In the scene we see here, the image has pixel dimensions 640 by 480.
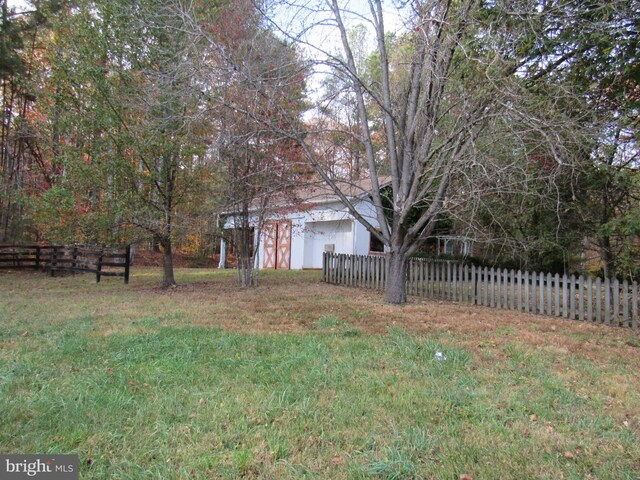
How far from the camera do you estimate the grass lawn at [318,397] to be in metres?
2.63

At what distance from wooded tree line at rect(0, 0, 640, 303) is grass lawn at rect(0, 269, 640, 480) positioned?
123 inches

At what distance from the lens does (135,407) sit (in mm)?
3340

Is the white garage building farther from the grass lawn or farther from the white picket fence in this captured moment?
the grass lawn

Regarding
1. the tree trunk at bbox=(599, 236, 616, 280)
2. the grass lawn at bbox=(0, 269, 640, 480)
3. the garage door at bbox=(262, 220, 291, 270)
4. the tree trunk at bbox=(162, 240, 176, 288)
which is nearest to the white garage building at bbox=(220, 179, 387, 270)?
the garage door at bbox=(262, 220, 291, 270)

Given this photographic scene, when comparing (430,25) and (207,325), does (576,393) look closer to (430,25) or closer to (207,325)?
(207,325)

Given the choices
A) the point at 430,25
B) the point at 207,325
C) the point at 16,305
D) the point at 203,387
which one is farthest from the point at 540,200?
the point at 16,305

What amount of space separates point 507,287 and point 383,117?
5.24 metres

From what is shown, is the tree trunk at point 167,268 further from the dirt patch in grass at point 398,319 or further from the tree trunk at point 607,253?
the tree trunk at point 607,253

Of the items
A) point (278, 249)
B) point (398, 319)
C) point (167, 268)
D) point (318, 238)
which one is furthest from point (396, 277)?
point (278, 249)

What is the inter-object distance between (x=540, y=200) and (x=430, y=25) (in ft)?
15.6

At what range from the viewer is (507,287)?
969 centimetres

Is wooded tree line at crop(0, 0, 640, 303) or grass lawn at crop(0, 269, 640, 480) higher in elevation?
wooded tree line at crop(0, 0, 640, 303)

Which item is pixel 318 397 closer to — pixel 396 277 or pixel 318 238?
pixel 396 277

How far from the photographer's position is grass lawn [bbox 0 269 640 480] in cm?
263
